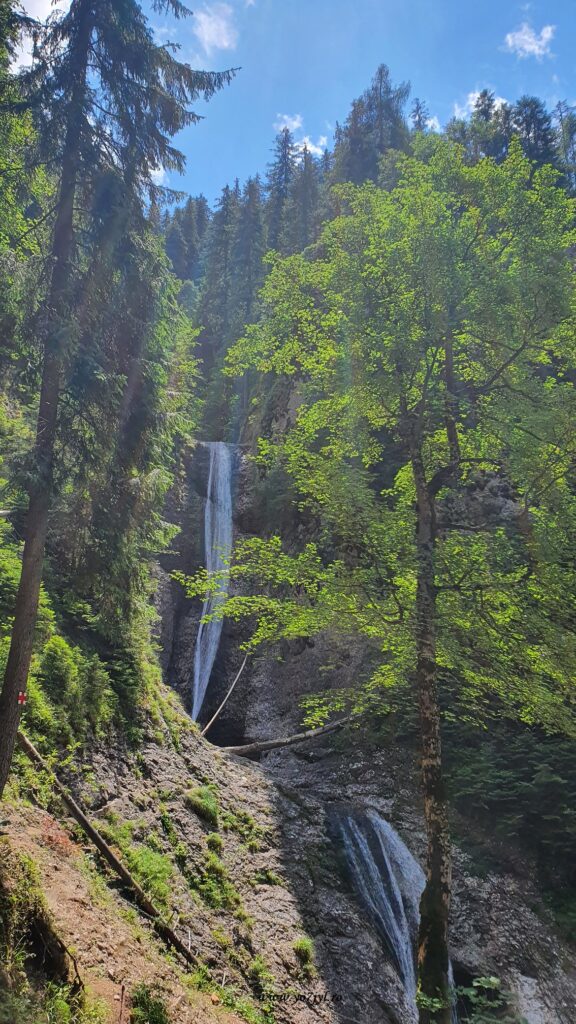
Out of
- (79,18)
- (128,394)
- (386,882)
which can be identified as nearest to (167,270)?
(128,394)

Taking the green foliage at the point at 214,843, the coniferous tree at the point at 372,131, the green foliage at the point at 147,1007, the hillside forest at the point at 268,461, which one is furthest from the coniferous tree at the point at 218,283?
the green foliage at the point at 147,1007

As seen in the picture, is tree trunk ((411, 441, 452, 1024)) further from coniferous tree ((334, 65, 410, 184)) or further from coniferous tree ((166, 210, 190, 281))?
coniferous tree ((166, 210, 190, 281))

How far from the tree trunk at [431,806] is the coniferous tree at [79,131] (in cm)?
515

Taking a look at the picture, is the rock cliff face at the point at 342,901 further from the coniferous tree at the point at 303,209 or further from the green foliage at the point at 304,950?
the coniferous tree at the point at 303,209

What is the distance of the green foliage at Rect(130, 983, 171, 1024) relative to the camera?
14.6 ft

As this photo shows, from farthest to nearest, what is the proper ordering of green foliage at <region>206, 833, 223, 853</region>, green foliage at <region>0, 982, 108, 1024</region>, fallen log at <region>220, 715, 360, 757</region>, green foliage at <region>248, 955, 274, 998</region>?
1. fallen log at <region>220, 715, 360, 757</region>
2. green foliage at <region>206, 833, 223, 853</region>
3. green foliage at <region>248, 955, 274, 998</region>
4. green foliage at <region>0, 982, 108, 1024</region>

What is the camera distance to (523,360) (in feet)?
29.6

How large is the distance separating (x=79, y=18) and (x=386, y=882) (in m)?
14.5

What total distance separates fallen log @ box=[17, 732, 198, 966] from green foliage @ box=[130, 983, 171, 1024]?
3.68ft

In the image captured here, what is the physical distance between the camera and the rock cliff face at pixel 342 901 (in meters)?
7.36

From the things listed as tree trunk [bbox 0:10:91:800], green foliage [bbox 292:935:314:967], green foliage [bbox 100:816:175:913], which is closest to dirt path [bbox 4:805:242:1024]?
green foliage [bbox 100:816:175:913]

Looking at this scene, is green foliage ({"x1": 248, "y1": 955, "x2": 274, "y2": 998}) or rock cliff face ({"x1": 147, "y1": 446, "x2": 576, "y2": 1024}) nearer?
green foliage ({"x1": 248, "y1": 955, "x2": 274, "y2": 998})

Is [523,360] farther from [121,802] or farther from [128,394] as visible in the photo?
[121,802]

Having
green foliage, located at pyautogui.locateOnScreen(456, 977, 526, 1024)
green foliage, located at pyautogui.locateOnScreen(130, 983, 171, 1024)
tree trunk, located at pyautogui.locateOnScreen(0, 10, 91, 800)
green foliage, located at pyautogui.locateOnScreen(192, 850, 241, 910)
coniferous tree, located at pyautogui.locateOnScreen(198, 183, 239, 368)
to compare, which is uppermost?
coniferous tree, located at pyautogui.locateOnScreen(198, 183, 239, 368)
